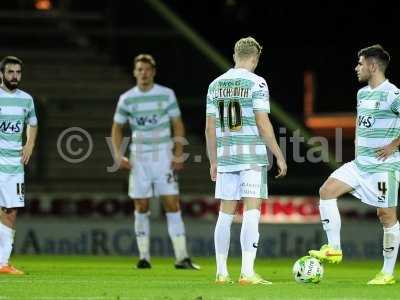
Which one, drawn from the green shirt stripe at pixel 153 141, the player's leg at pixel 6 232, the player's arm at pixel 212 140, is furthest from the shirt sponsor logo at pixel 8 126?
the player's arm at pixel 212 140

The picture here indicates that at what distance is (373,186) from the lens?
31.9ft

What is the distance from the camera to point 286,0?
21109mm

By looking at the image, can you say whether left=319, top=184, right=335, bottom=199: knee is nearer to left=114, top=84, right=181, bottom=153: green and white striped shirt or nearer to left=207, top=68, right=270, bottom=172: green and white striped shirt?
left=207, top=68, right=270, bottom=172: green and white striped shirt

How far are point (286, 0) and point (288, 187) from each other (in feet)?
17.0

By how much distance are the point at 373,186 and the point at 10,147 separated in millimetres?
3431

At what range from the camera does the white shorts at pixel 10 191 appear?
36.0ft

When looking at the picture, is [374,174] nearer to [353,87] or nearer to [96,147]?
[96,147]

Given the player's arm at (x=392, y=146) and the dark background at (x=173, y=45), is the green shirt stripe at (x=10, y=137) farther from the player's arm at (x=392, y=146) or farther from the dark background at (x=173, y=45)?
the dark background at (x=173, y=45)

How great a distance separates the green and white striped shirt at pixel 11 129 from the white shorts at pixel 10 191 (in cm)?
6

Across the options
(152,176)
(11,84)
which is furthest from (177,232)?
(11,84)

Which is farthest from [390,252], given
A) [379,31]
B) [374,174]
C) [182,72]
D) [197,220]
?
[379,31]

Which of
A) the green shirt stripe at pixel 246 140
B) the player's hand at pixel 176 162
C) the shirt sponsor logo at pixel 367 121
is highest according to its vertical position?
the shirt sponsor logo at pixel 367 121

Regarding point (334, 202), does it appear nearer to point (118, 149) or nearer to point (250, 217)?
point (250, 217)

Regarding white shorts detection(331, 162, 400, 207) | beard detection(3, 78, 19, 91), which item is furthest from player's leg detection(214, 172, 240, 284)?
beard detection(3, 78, 19, 91)
